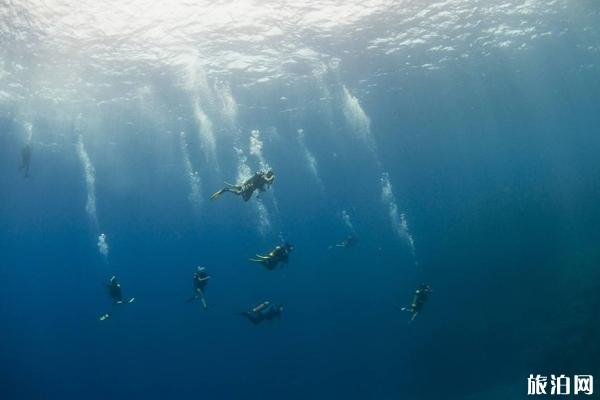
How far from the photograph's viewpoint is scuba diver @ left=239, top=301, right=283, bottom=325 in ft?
32.5

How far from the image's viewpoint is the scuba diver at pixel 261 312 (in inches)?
390

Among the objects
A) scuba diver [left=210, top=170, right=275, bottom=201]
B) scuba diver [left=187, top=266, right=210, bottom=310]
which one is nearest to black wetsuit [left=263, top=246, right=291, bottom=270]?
scuba diver [left=210, top=170, right=275, bottom=201]

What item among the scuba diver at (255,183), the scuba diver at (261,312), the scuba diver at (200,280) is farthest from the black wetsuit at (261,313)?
the scuba diver at (255,183)

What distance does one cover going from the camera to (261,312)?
10.2 metres

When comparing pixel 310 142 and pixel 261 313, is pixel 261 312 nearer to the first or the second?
pixel 261 313

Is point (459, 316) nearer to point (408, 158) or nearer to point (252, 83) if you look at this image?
point (252, 83)

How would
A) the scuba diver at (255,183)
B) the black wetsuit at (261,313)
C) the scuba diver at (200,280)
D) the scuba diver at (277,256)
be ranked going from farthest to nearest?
the scuba diver at (200,280) < the black wetsuit at (261,313) < the scuba diver at (255,183) < the scuba diver at (277,256)

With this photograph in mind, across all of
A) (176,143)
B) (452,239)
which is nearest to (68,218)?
(176,143)

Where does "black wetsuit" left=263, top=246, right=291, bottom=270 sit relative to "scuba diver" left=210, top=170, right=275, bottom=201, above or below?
below

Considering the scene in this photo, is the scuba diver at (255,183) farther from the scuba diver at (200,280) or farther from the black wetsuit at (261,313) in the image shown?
the black wetsuit at (261,313)

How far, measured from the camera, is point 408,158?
77.2 meters

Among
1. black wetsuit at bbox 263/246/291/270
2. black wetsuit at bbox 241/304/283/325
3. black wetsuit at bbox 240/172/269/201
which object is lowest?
black wetsuit at bbox 241/304/283/325

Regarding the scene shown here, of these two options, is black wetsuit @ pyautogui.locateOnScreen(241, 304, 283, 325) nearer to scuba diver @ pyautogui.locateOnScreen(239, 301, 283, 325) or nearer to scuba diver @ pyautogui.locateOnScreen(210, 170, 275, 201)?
scuba diver @ pyautogui.locateOnScreen(239, 301, 283, 325)

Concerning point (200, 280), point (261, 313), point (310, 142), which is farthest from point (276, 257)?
point (310, 142)
